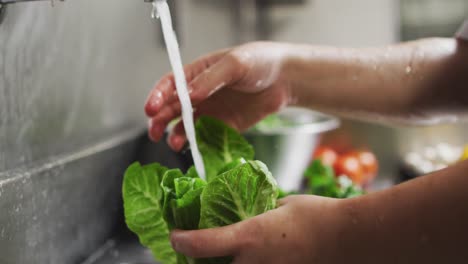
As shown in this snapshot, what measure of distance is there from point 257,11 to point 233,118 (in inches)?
83.7

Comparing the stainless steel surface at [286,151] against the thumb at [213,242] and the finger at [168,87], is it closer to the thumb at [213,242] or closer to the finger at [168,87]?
the finger at [168,87]

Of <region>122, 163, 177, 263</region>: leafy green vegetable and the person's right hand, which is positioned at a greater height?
the person's right hand

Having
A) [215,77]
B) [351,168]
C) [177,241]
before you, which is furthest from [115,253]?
[351,168]

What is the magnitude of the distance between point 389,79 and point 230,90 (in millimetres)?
382

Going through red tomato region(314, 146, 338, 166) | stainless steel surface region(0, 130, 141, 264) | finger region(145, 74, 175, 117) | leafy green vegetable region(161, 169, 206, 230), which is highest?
finger region(145, 74, 175, 117)

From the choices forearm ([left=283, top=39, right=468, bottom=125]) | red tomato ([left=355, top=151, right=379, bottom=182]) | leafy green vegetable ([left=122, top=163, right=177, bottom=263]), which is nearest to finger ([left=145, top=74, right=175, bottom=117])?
leafy green vegetable ([left=122, top=163, right=177, bottom=263])

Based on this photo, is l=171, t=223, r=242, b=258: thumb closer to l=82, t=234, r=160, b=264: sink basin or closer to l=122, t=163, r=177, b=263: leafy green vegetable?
l=122, t=163, r=177, b=263: leafy green vegetable

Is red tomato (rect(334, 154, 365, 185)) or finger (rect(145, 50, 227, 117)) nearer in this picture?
finger (rect(145, 50, 227, 117))

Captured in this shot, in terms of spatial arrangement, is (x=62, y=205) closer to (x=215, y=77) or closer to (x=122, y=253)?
(x=122, y=253)

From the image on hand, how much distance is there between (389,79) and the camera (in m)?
1.28

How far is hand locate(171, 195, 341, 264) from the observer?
0.65 meters

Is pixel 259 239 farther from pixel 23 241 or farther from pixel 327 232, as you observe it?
pixel 23 241

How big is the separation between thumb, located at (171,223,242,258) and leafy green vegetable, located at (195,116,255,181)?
352 mm

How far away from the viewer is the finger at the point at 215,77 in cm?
100
